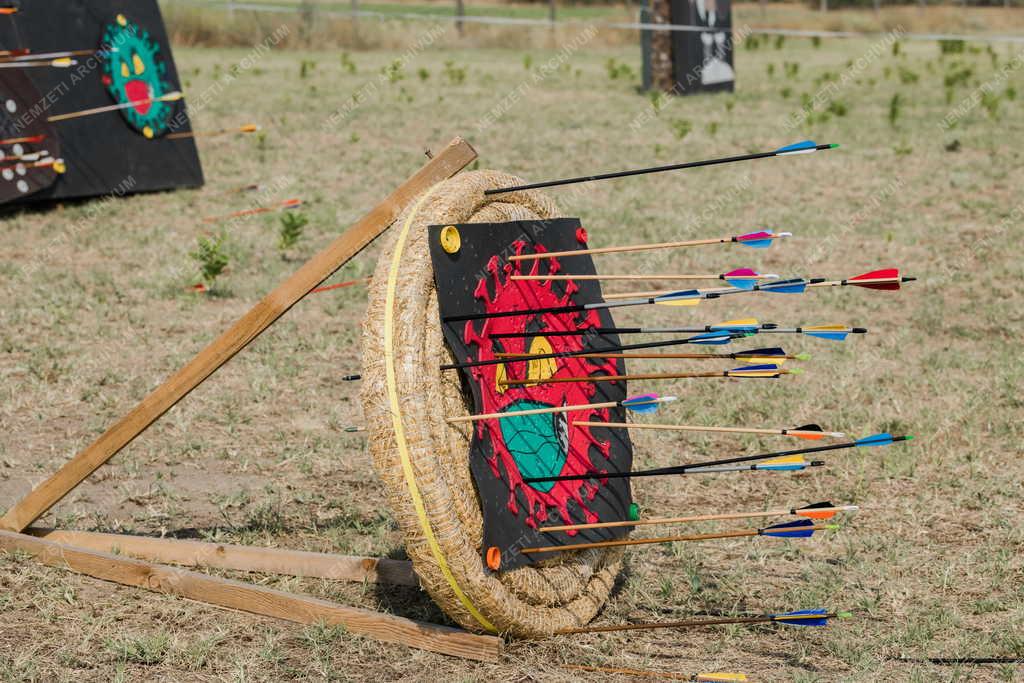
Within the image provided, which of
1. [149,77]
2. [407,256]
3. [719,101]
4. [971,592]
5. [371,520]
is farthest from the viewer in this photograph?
[719,101]

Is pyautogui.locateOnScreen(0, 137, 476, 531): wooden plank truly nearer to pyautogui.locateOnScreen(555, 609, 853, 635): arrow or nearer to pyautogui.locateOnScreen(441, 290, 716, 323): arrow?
pyautogui.locateOnScreen(441, 290, 716, 323): arrow

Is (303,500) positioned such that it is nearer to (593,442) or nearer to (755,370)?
(593,442)

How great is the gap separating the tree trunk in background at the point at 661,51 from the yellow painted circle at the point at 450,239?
11.8m

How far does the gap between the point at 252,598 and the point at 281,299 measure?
41.2 inches

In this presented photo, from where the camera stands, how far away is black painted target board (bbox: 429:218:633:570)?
337 cm

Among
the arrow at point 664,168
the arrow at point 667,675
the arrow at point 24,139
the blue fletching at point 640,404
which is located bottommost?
the arrow at point 667,675

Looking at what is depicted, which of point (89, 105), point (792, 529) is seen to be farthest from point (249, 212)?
point (792, 529)

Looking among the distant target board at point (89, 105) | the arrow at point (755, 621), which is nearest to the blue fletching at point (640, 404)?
the arrow at point (755, 621)

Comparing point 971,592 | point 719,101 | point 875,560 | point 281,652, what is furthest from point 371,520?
point 719,101

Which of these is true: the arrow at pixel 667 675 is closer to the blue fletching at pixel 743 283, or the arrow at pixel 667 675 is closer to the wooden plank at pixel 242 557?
the wooden plank at pixel 242 557

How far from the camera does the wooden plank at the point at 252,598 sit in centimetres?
354

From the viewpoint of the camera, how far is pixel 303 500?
4.98 metres

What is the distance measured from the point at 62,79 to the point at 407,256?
23.7ft

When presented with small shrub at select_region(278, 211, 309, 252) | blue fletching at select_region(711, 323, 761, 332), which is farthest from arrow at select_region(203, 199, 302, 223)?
blue fletching at select_region(711, 323, 761, 332)
